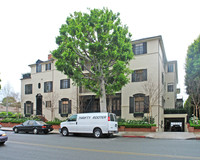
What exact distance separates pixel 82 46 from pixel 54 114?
52.6 feet

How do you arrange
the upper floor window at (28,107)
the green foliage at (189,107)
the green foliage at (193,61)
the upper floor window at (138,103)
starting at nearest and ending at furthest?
the upper floor window at (138,103)
the green foliage at (193,61)
the green foliage at (189,107)
the upper floor window at (28,107)

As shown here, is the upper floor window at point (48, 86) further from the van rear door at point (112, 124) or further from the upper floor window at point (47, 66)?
the van rear door at point (112, 124)

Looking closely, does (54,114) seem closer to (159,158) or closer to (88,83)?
(88,83)

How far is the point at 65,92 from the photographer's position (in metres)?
30.6

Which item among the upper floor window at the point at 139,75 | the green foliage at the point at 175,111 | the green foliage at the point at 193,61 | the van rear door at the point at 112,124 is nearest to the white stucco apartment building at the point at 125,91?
the upper floor window at the point at 139,75

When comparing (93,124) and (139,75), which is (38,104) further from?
(93,124)

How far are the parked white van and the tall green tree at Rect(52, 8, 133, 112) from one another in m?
3.24

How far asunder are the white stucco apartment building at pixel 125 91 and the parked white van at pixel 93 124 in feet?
15.9

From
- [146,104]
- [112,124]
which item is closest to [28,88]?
[146,104]

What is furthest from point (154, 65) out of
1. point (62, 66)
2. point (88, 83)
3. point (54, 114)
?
point (54, 114)

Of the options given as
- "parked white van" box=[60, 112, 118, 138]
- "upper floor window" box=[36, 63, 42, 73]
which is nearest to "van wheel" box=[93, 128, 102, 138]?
"parked white van" box=[60, 112, 118, 138]

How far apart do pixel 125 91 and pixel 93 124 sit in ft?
30.9

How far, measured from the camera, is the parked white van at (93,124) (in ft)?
52.2

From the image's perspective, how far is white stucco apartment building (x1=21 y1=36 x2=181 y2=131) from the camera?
2338cm
